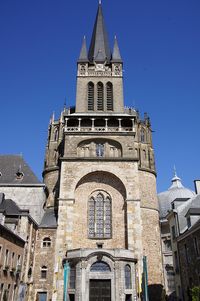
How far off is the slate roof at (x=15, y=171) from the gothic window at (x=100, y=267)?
10.4 m

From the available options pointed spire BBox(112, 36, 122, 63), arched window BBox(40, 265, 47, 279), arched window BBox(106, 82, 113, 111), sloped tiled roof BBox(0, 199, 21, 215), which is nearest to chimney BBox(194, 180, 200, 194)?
arched window BBox(106, 82, 113, 111)

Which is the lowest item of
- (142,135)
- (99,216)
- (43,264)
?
(43,264)

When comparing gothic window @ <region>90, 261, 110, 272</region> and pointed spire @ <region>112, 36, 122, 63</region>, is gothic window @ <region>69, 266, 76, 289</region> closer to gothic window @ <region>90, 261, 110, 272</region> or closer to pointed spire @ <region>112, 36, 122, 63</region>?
gothic window @ <region>90, 261, 110, 272</region>

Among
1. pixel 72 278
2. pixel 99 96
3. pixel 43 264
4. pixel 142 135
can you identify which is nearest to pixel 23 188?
pixel 43 264

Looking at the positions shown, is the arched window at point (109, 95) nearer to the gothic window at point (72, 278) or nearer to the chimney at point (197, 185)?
the chimney at point (197, 185)

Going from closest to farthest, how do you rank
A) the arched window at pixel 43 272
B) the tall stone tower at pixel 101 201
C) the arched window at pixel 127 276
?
the arched window at pixel 127 276 → the tall stone tower at pixel 101 201 → the arched window at pixel 43 272

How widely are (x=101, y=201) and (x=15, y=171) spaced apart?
9.74 meters

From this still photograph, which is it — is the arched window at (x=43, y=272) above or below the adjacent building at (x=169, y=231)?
below

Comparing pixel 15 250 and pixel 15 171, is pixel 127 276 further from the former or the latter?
pixel 15 171

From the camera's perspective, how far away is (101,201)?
2709 cm

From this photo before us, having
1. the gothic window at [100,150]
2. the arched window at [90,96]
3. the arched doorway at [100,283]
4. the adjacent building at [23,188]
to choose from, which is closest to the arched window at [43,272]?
the adjacent building at [23,188]

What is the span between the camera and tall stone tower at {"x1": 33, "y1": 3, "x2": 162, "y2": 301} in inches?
882

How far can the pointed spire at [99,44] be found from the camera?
38.7m

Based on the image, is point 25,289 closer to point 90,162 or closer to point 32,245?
point 32,245
